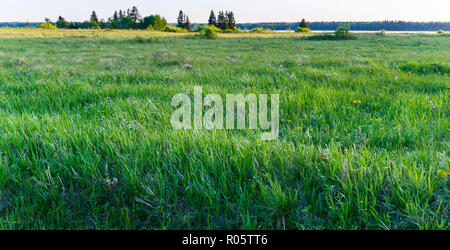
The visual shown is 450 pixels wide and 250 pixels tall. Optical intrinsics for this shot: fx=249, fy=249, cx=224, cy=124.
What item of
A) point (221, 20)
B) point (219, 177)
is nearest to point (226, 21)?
point (221, 20)

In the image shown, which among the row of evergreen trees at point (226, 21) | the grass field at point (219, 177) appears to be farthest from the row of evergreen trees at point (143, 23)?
the grass field at point (219, 177)

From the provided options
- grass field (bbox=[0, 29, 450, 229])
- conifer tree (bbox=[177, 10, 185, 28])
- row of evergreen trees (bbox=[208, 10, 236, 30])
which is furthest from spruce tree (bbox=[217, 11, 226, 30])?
grass field (bbox=[0, 29, 450, 229])

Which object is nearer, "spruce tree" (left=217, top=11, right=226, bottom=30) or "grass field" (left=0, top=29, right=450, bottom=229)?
"grass field" (left=0, top=29, right=450, bottom=229)

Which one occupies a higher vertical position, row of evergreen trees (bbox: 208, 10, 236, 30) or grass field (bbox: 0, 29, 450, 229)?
row of evergreen trees (bbox: 208, 10, 236, 30)

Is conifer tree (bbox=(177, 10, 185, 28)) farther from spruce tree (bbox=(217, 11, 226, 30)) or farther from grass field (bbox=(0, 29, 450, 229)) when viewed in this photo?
grass field (bbox=(0, 29, 450, 229))

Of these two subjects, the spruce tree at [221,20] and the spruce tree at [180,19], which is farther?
the spruce tree at [180,19]

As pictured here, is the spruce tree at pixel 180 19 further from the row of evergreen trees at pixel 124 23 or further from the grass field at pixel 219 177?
the grass field at pixel 219 177

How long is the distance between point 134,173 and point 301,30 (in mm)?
92217

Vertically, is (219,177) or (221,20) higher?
(221,20)

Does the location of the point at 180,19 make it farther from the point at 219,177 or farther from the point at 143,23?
the point at 219,177
